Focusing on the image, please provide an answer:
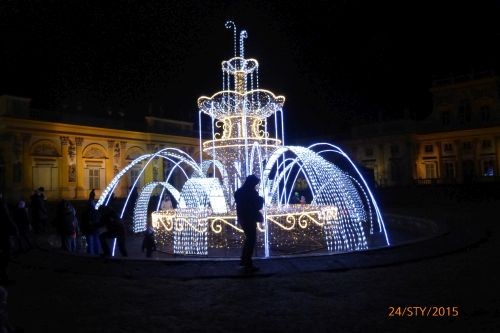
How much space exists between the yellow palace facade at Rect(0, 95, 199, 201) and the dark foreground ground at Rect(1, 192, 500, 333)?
28739 millimetres

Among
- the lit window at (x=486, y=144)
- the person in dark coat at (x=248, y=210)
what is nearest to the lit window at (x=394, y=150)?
the lit window at (x=486, y=144)

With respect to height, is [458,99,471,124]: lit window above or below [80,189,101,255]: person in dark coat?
above

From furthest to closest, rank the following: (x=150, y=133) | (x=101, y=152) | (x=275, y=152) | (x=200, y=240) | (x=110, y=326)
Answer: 1. (x=150, y=133)
2. (x=101, y=152)
3. (x=275, y=152)
4. (x=200, y=240)
5. (x=110, y=326)

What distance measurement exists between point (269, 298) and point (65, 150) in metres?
35.4

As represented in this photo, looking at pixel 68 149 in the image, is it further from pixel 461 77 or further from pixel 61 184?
pixel 461 77

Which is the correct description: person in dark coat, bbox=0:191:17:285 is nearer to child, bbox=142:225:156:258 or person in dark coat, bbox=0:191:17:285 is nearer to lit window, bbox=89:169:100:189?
child, bbox=142:225:156:258

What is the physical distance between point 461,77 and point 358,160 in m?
13.8

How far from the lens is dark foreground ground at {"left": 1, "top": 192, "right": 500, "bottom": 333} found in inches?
181

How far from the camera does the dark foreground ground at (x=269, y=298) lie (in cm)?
459

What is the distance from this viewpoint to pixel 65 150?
37312 millimetres

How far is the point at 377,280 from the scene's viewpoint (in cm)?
643

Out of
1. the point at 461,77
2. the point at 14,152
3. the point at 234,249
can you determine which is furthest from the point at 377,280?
the point at 461,77

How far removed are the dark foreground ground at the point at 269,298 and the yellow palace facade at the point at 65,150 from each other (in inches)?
1131

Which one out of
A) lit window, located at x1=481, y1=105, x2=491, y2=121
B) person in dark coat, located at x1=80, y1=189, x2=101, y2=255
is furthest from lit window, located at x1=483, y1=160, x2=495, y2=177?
person in dark coat, located at x1=80, y1=189, x2=101, y2=255
